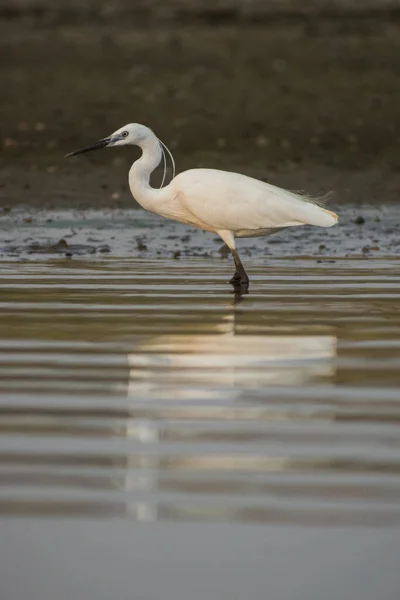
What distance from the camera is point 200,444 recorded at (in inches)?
243

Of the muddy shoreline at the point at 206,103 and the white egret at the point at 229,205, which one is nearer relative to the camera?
the white egret at the point at 229,205

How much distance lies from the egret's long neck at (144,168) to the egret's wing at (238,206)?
37cm

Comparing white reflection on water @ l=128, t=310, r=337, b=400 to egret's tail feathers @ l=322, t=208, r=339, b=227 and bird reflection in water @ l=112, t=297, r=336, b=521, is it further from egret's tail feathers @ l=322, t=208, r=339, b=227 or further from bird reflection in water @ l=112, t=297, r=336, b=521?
egret's tail feathers @ l=322, t=208, r=339, b=227

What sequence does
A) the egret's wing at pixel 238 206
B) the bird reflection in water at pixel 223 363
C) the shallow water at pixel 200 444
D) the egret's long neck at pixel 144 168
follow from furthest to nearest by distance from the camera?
the egret's long neck at pixel 144 168
the egret's wing at pixel 238 206
the bird reflection in water at pixel 223 363
the shallow water at pixel 200 444

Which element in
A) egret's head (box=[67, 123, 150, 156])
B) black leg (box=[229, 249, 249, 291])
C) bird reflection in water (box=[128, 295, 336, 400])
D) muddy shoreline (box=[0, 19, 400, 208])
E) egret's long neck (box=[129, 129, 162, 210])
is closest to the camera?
bird reflection in water (box=[128, 295, 336, 400])

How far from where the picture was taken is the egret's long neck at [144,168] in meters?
13.0

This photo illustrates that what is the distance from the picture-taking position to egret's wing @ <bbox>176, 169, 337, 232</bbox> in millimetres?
12617

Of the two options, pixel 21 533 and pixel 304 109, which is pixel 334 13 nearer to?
pixel 304 109

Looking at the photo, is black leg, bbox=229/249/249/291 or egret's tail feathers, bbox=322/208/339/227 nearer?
black leg, bbox=229/249/249/291

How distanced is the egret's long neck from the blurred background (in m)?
4.31

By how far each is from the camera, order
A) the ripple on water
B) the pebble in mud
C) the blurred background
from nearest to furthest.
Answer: the ripple on water
the pebble in mud
the blurred background

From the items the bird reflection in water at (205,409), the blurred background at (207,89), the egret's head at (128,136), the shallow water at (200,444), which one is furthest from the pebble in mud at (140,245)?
the bird reflection in water at (205,409)

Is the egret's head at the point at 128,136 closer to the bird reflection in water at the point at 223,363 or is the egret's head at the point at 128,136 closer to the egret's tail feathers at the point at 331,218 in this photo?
the egret's tail feathers at the point at 331,218

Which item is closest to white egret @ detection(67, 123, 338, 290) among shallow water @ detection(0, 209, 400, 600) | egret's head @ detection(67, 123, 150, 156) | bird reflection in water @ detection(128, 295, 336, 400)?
egret's head @ detection(67, 123, 150, 156)
